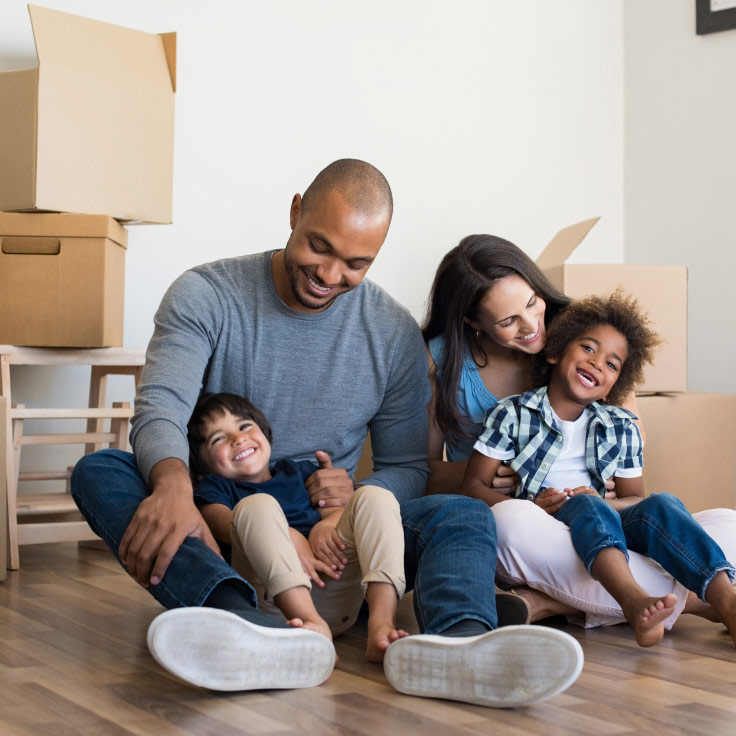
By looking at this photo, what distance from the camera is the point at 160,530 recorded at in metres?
1.27

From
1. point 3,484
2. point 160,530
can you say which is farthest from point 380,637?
point 3,484

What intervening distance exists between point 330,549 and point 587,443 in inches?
21.3

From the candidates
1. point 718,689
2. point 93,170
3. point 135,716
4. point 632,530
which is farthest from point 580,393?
point 93,170

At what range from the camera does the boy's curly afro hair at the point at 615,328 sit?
1.78 m

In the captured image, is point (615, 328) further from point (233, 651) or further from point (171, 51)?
point (171, 51)

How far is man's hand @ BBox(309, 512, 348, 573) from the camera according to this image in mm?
1417

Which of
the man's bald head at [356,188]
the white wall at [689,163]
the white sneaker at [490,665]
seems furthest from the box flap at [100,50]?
the white wall at [689,163]

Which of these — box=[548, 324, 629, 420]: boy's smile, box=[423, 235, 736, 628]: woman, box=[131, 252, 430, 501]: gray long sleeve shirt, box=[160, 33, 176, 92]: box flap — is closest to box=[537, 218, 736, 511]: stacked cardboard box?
box=[423, 235, 736, 628]: woman

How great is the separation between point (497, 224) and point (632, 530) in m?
1.99

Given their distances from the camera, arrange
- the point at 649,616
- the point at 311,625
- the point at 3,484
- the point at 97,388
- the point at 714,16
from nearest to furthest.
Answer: the point at 311,625 < the point at 649,616 < the point at 3,484 < the point at 97,388 < the point at 714,16

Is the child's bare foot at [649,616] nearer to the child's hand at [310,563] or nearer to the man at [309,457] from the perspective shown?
the man at [309,457]

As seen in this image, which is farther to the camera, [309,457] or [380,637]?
[309,457]

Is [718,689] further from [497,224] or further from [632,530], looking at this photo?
[497,224]

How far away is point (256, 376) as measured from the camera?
1.63m
